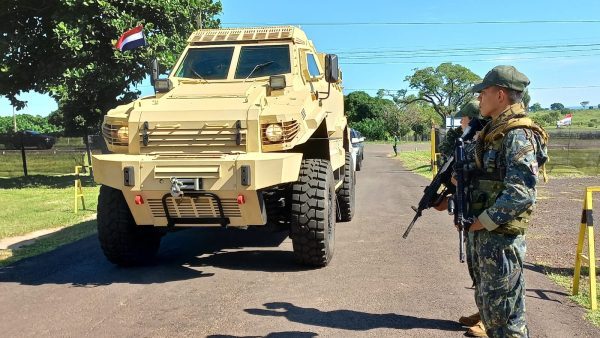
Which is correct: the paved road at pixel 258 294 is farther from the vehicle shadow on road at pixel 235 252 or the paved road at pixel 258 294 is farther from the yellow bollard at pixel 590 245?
the yellow bollard at pixel 590 245

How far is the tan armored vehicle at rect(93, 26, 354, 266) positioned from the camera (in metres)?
5.29

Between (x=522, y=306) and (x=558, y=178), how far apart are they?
16.0 metres

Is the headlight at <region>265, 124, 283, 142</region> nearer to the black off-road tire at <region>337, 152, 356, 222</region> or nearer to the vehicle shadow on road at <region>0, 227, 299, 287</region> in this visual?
the vehicle shadow on road at <region>0, 227, 299, 287</region>

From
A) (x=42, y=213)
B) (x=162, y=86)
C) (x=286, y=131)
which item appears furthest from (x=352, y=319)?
(x=42, y=213)

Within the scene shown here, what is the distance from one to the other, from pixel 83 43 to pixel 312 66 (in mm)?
10642

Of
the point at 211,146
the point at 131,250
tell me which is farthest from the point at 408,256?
the point at 131,250

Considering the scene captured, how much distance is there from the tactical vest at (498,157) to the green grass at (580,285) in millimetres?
1880

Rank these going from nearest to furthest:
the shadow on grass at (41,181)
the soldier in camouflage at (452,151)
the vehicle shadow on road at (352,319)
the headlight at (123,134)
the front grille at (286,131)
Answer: the soldier in camouflage at (452,151)
the vehicle shadow on road at (352,319)
the front grille at (286,131)
the headlight at (123,134)
the shadow on grass at (41,181)

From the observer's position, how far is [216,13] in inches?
744

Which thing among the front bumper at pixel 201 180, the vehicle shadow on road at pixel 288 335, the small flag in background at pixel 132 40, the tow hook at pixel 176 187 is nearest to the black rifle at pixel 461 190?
the vehicle shadow on road at pixel 288 335

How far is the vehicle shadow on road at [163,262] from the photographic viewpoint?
19.5ft

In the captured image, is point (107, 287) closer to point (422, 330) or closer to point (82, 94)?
point (422, 330)

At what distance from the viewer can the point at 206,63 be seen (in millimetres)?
7156

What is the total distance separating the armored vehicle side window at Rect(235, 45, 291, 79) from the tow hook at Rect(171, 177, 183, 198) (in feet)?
6.83
